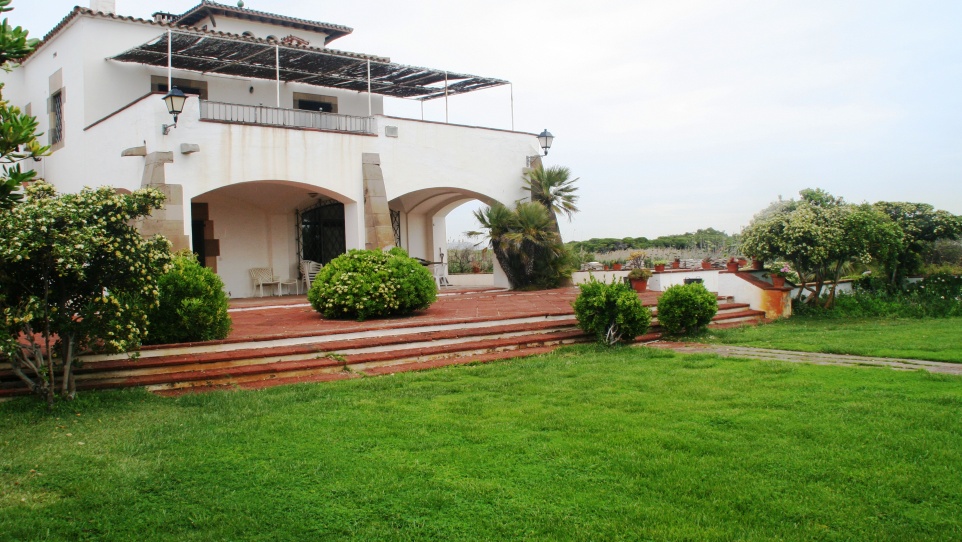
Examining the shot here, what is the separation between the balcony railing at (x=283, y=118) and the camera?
13.4m

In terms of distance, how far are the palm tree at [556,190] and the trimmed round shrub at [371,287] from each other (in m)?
7.76

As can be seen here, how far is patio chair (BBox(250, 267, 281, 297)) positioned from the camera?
678 inches

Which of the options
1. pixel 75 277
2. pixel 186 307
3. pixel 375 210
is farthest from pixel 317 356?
pixel 375 210

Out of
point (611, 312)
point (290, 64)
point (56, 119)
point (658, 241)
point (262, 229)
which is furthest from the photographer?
point (658, 241)

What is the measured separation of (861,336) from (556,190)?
9.09 meters

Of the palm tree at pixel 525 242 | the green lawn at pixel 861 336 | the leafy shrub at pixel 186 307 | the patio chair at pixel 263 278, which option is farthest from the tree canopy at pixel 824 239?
the patio chair at pixel 263 278

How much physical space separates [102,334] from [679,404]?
499 cm

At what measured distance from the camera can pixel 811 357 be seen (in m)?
8.29

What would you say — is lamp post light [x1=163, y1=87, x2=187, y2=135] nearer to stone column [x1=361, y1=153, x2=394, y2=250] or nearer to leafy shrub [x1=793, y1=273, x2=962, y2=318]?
stone column [x1=361, y1=153, x2=394, y2=250]

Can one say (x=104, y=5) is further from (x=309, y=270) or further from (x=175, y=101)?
(x=309, y=270)

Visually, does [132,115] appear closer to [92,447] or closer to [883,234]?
[92,447]

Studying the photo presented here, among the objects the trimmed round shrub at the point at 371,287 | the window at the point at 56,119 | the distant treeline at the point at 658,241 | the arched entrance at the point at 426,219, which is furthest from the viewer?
the distant treeline at the point at 658,241

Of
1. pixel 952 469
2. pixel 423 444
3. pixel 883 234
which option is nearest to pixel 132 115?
pixel 423 444

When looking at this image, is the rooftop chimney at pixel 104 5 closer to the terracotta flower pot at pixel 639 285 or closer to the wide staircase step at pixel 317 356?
the wide staircase step at pixel 317 356
